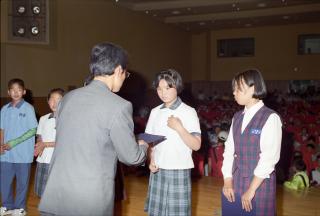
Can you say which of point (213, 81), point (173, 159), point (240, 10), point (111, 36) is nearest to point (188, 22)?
point (240, 10)

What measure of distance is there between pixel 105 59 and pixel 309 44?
51.3 ft

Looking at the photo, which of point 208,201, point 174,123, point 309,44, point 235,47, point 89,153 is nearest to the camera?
point 89,153

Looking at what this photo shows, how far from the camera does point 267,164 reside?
192cm

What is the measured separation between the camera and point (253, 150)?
1981 mm

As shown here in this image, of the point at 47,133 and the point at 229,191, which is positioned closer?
the point at 229,191

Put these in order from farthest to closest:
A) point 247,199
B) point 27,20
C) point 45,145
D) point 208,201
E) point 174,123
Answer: point 27,20 < point 208,201 < point 45,145 < point 174,123 < point 247,199

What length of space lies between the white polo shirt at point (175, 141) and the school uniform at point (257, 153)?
0.35 metres

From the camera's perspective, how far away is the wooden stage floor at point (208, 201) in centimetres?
386

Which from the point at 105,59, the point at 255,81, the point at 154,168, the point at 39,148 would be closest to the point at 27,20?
the point at 39,148

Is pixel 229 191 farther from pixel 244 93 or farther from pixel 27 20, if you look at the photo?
pixel 27 20

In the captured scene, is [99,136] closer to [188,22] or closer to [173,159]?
[173,159]

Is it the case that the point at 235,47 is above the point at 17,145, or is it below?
above

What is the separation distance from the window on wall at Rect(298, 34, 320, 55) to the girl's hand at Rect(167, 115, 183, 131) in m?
14.8

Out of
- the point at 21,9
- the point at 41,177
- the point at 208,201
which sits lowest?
the point at 208,201
